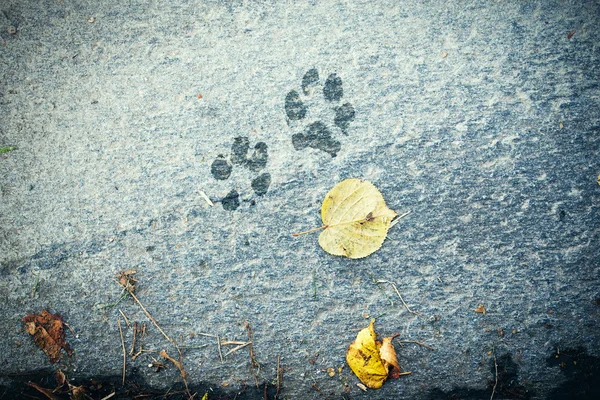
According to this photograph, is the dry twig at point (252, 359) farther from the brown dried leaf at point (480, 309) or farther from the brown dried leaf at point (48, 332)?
the brown dried leaf at point (480, 309)

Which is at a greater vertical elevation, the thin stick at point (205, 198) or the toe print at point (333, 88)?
the toe print at point (333, 88)

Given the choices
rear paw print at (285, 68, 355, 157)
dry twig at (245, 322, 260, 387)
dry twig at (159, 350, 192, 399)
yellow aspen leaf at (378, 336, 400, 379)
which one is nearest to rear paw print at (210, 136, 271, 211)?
rear paw print at (285, 68, 355, 157)

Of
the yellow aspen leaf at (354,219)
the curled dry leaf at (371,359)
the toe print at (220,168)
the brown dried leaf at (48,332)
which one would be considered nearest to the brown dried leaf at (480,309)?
the curled dry leaf at (371,359)

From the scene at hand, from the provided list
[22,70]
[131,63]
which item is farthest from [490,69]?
[22,70]

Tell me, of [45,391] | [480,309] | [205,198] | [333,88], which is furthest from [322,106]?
[45,391]

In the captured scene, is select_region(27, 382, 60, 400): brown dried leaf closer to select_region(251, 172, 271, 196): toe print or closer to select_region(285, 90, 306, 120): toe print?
select_region(251, 172, 271, 196): toe print

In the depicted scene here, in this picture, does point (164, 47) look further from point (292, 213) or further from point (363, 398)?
point (363, 398)

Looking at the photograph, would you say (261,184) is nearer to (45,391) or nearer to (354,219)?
(354,219)
